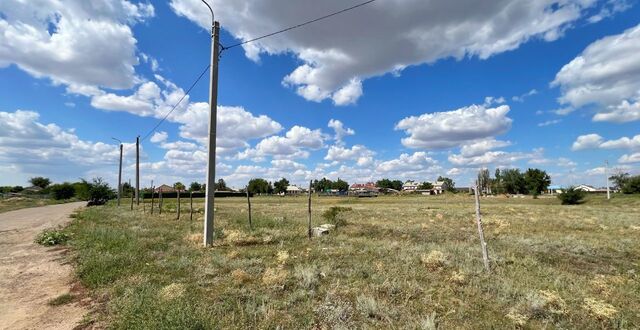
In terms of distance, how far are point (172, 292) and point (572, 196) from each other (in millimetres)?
62289

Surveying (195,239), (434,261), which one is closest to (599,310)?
(434,261)

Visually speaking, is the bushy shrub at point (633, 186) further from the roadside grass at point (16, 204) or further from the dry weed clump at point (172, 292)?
the roadside grass at point (16, 204)

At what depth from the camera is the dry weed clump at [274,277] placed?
7785 mm

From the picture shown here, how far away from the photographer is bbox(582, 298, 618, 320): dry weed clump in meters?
5.86

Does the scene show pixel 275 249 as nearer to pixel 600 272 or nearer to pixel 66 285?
pixel 66 285

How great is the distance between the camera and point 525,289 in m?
7.28

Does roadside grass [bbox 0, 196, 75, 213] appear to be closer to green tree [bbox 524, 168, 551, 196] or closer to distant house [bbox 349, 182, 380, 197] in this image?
distant house [bbox 349, 182, 380, 197]

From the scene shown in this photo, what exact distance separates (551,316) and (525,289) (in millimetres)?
1326

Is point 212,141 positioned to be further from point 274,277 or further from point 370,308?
point 370,308

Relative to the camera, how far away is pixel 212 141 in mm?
13523

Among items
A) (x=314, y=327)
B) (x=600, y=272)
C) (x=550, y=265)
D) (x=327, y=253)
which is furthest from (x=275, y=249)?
(x=600, y=272)

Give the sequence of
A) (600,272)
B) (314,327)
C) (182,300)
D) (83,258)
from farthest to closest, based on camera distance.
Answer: (83,258) → (600,272) → (182,300) → (314,327)

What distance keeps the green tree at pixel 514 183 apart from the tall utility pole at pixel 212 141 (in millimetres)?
128380

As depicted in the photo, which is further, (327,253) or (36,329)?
(327,253)
